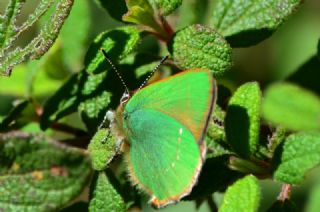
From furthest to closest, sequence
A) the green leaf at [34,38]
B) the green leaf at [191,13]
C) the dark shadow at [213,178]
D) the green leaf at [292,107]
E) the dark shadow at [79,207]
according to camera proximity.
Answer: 1. the green leaf at [292,107]
2. the green leaf at [191,13]
3. the dark shadow at [79,207]
4. the dark shadow at [213,178]
5. the green leaf at [34,38]

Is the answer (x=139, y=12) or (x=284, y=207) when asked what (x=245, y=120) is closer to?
(x=284, y=207)

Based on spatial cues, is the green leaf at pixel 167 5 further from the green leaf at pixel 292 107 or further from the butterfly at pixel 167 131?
the green leaf at pixel 292 107

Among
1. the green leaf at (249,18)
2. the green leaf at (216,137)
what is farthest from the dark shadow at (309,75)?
the green leaf at (216,137)

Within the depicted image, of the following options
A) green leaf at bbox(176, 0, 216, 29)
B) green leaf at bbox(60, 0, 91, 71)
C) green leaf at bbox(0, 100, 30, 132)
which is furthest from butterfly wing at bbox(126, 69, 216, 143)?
green leaf at bbox(60, 0, 91, 71)

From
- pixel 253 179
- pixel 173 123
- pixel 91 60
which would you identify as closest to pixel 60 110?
pixel 91 60

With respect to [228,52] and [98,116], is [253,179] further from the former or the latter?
[98,116]

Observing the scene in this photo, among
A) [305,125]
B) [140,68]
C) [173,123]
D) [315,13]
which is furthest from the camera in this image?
[315,13]

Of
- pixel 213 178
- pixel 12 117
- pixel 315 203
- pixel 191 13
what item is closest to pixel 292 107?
pixel 315 203
